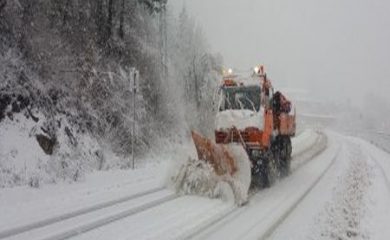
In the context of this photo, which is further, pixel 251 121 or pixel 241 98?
pixel 241 98

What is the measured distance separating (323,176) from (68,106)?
10.7 meters

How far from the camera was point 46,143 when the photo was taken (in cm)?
2131

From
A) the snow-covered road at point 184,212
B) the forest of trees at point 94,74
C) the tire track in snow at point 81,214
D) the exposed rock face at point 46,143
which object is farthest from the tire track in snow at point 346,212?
the exposed rock face at point 46,143

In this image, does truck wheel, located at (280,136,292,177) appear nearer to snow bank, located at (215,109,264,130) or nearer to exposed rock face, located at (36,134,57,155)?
snow bank, located at (215,109,264,130)

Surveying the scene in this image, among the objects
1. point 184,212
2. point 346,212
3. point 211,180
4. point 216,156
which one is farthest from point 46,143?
point 346,212

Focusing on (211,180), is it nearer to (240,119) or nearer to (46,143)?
(240,119)

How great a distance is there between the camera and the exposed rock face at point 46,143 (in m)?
21.1

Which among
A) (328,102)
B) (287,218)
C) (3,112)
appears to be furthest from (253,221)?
(328,102)

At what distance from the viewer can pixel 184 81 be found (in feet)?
154

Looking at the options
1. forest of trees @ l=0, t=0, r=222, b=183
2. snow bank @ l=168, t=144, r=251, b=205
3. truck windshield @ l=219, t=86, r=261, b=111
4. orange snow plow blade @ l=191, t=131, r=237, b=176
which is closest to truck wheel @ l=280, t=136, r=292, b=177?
forest of trees @ l=0, t=0, r=222, b=183

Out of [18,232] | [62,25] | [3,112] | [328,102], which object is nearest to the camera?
[18,232]

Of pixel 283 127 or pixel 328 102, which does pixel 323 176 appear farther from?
pixel 328 102

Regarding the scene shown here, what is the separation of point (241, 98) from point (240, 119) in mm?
896

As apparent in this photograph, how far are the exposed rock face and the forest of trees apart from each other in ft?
1.43
